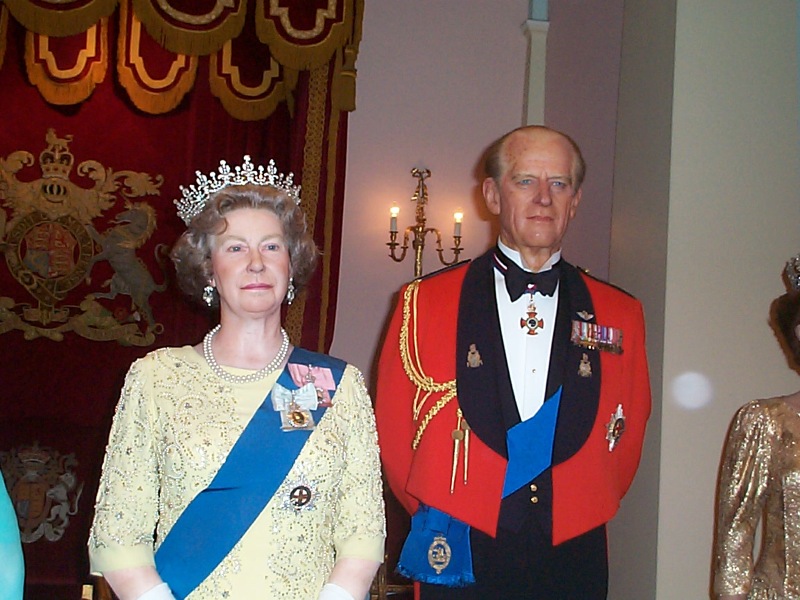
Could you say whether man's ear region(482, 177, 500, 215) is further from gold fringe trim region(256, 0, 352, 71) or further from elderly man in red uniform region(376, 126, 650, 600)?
gold fringe trim region(256, 0, 352, 71)

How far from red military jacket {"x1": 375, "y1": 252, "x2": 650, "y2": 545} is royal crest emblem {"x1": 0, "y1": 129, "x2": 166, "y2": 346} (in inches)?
101

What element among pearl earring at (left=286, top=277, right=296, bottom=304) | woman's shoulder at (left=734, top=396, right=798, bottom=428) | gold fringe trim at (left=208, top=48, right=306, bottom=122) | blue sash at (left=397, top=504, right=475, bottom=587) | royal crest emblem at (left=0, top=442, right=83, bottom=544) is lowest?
royal crest emblem at (left=0, top=442, right=83, bottom=544)

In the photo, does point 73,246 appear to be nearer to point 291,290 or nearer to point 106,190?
point 106,190

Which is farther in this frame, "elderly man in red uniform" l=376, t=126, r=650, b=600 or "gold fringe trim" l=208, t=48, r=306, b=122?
"gold fringe trim" l=208, t=48, r=306, b=122

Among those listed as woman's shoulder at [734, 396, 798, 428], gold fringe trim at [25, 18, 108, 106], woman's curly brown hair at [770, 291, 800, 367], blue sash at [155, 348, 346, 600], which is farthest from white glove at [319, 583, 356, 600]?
gold fringe trim at [25, 18, 108, 106]

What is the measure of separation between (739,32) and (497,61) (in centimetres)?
243

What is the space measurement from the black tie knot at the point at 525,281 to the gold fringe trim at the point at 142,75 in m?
2.72

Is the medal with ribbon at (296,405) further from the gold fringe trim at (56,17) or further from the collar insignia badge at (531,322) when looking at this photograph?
the gold fringe trim at (56,17)

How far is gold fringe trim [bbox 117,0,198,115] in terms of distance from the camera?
14.4 feet

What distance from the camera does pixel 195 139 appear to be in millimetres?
4500

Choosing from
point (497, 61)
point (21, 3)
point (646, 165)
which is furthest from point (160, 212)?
point (646, 165)

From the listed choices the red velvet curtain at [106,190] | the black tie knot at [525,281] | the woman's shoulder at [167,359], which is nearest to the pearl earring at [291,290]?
the woman's shoulder at [167,359]

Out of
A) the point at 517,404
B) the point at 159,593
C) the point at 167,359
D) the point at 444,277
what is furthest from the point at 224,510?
the point at 444,277

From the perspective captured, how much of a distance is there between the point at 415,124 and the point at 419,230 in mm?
695
